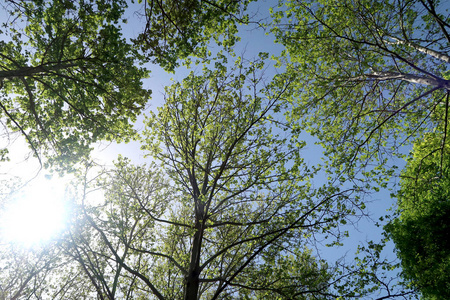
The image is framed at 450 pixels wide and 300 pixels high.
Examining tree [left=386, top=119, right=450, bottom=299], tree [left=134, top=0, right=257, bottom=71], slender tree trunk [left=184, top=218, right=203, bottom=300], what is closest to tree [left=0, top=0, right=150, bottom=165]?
tree [left=134, top=0, right=257, bottom=71]

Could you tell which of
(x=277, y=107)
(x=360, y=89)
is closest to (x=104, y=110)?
(x=277, y=107)

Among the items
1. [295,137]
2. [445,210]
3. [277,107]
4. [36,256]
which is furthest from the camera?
[36,256]

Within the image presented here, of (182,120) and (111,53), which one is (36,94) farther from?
(182,120)

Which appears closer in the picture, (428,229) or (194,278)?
(194,278)

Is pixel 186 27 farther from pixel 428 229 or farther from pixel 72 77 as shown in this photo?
pixel 428 229

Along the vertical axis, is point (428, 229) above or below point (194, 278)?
above

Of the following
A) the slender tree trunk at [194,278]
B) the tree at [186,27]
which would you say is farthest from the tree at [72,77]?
the slender tree trunk at [194,278]

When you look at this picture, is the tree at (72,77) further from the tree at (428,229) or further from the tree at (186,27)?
the tree at (428,229)

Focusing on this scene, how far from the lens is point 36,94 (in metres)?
8.03

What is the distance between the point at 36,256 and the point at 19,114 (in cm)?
1099

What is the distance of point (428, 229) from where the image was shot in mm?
11062

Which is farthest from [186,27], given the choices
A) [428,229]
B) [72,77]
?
[428,229]

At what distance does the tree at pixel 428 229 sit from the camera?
384 inches

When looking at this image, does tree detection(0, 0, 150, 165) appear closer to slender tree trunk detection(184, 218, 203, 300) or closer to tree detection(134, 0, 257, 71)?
tree detection(134, 0, 257, 71)
